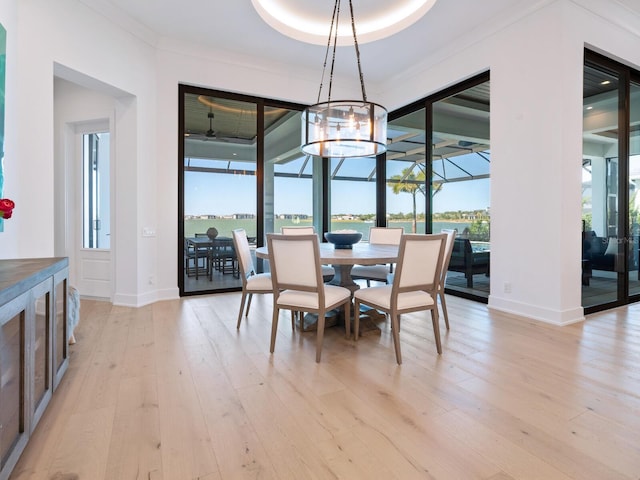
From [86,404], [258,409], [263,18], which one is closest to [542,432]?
[258,409]

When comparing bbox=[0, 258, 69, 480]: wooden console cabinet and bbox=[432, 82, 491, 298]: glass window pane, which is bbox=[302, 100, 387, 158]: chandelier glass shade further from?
bbox=[0, 258, 69, 480]: wooden console cabinet

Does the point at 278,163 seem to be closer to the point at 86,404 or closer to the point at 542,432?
the point at 86,404

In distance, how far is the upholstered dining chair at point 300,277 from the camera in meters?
2.49

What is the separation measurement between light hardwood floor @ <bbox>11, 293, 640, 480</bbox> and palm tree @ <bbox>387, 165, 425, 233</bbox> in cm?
274

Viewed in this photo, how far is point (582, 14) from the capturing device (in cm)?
347

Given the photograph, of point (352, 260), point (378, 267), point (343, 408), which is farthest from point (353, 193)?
point (343, 408)

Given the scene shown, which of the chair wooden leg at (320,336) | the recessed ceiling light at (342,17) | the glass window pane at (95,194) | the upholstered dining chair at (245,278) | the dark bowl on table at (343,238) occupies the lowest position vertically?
the chair wooden leg at (320,336)

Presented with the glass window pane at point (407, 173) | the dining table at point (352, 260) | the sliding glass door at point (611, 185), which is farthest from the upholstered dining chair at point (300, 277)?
the glass window pane at point (407, 173)

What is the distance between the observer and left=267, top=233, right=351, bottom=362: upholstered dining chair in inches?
98.0

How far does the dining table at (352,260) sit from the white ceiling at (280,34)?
2.66 m

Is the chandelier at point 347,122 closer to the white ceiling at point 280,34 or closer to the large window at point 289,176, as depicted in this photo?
the white ceiling at point 280,34

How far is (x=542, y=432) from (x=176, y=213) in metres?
4.38

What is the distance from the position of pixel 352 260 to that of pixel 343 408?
1.10 meters

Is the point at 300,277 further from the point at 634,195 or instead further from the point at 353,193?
the point at 634,195
